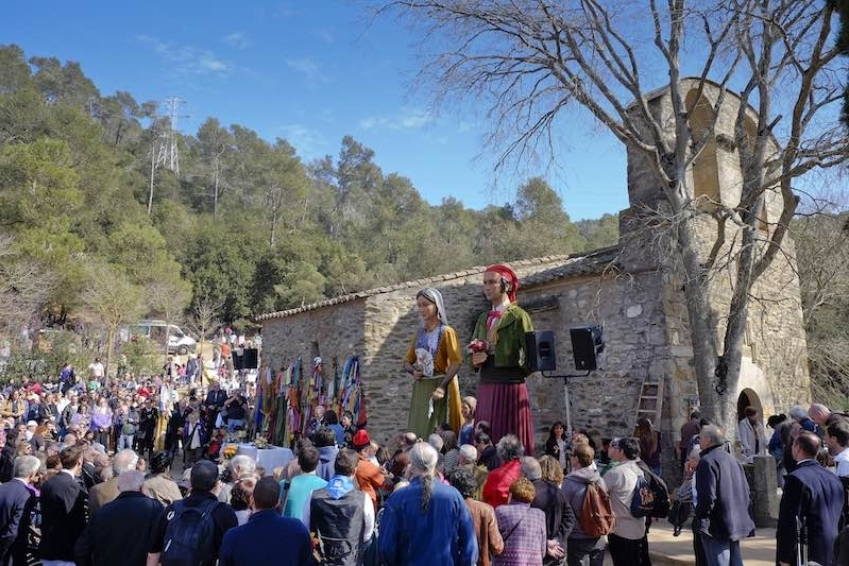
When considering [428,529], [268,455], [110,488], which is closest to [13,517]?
[110,488]

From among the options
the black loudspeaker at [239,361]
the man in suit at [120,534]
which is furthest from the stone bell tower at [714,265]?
the black loudspeaker at [239,361]

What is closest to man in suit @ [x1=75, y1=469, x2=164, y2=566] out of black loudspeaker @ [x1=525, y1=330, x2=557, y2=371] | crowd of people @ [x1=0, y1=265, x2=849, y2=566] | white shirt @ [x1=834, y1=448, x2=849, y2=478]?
crowd of people @ [x1=0, y1=265, x2=849, y2=566]

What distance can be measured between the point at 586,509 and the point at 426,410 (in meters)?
1.99

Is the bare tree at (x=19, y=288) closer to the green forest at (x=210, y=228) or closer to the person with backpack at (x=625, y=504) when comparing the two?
the green forest at (x=210, y=228)

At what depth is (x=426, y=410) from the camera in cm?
641

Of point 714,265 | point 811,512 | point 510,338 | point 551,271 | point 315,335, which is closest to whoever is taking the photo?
point 811,512

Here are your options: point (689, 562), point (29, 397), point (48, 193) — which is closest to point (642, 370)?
point (689, 562)

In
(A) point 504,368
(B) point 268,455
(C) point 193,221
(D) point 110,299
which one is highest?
(C) point 193,221

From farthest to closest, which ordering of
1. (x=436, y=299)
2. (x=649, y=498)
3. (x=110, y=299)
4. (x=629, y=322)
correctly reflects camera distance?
(x=110, y=299), (x=629, y=322), (x=436, y=299), (x=649, y=498)

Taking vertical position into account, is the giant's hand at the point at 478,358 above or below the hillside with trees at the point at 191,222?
below

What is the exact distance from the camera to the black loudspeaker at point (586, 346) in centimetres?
788

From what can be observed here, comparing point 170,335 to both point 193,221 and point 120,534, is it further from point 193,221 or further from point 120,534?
point 120,534

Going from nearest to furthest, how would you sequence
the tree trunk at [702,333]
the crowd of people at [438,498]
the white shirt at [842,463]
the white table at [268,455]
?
the crowd of people at [438,498] → the white shirt at [842,463] → the white table at [268,455] → the tree trunk at [702,333]

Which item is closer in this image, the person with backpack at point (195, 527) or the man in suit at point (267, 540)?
the man in suit at point (267, 540)
